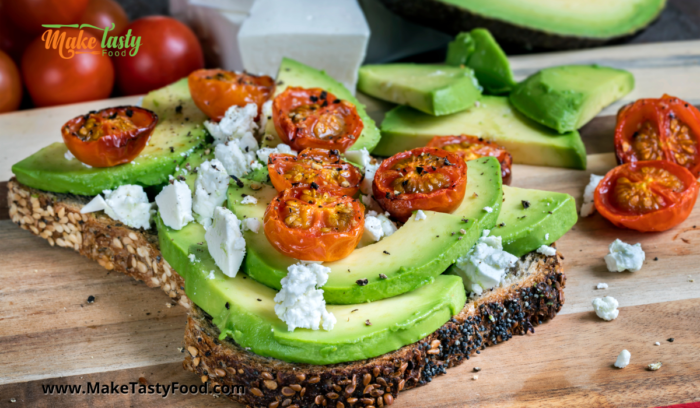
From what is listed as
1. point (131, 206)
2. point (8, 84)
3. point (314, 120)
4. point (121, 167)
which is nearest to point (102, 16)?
point (8, 84)

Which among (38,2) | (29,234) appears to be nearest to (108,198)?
(29,234)

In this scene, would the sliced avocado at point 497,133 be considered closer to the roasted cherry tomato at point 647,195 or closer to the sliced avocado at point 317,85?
the sliced avocado at point 317,85

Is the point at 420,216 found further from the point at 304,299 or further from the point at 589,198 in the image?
the point at 589,198

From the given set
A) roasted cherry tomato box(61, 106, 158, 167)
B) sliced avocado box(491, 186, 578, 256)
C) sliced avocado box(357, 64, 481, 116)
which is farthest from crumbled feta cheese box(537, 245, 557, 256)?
roasted cherry tomato box(61, 106, 158, 167)

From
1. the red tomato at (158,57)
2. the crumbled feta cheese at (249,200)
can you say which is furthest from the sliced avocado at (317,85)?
the red tomato at (158,57)

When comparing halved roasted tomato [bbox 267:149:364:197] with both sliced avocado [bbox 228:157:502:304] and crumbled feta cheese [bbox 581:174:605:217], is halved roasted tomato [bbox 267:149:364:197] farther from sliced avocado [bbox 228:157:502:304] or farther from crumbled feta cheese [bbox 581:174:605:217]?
crumbled feta cheese [bbox 581:174:605:217]

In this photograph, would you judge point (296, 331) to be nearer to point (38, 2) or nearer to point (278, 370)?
point (278, 370)
